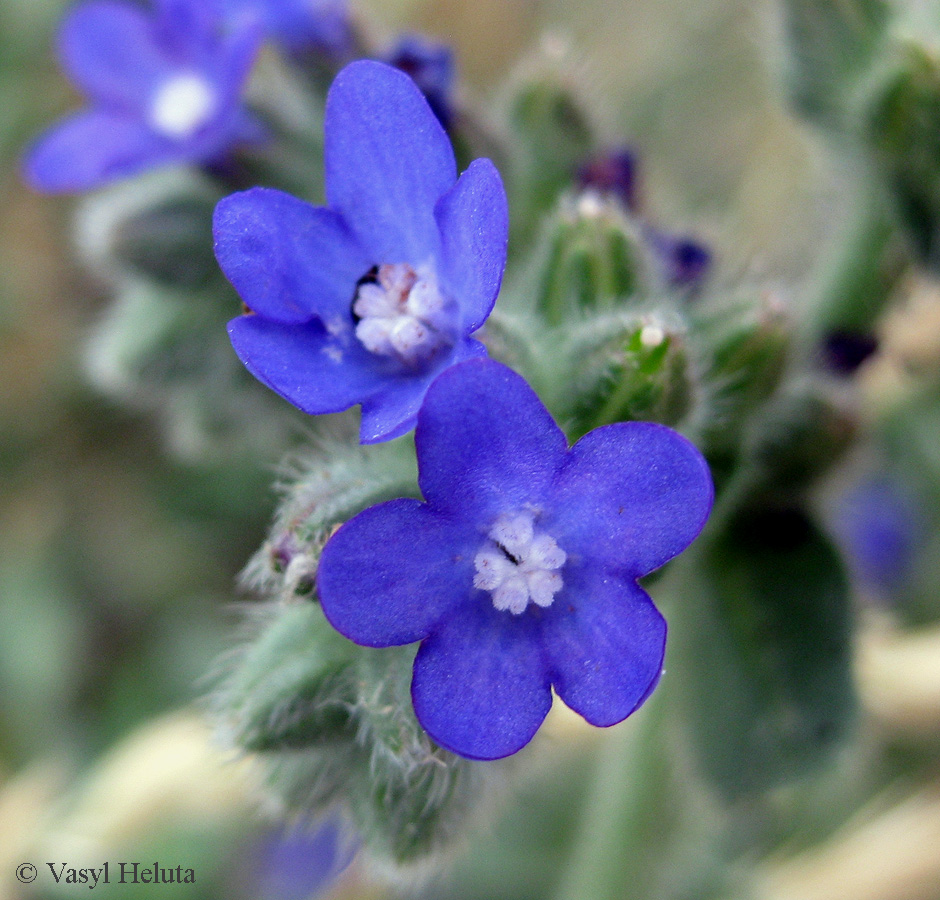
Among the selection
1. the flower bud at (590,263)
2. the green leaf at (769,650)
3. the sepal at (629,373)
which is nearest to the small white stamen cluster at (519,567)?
the sepal at (629,373)

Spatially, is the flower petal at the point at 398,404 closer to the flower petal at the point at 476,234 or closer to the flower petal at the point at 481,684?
the flower petal at the point at 476,234

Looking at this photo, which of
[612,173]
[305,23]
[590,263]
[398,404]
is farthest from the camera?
[305,23]

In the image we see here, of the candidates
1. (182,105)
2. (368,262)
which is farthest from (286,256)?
(182,105)

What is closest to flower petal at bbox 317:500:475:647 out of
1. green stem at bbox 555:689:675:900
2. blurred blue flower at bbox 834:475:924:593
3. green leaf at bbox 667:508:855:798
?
green leaf at bbox 667:508:855:798

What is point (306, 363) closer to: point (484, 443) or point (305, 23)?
point (484, 443)

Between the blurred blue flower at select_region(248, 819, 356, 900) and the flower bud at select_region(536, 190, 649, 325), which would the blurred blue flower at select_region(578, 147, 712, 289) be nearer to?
the flower bud at select_region(536, 190, 649, 325)

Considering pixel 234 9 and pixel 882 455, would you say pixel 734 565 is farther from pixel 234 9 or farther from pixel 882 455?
pixel 234 9
